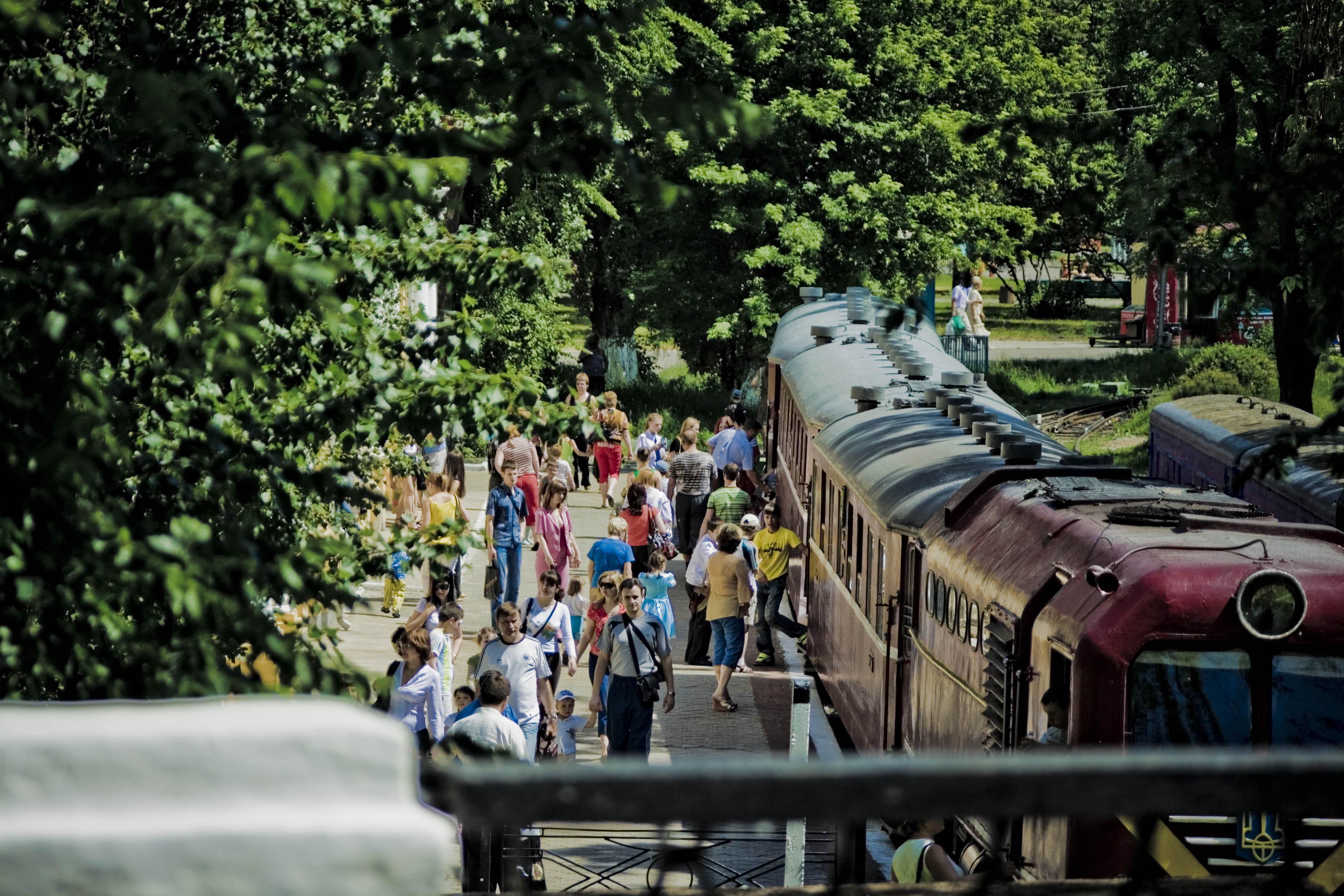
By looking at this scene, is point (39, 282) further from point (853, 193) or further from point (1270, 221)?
point (853, 193)

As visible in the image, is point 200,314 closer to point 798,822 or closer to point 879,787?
point 879,787

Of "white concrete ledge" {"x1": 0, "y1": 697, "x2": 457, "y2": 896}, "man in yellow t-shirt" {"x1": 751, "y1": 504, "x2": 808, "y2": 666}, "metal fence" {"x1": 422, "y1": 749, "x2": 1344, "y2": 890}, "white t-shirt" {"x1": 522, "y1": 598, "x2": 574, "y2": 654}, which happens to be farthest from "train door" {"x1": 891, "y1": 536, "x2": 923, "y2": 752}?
"white concrete ledge" {"x1": 0, "y1": 697, "x2": 457, "y2": 896}

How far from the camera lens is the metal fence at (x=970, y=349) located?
37.5 meters

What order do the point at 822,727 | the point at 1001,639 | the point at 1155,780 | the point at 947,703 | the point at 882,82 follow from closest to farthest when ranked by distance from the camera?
1. the point at 1155,780
2. the point at 1001,639
3. the point at 947,703
4. the point at 822,727
5. the point at 882,82

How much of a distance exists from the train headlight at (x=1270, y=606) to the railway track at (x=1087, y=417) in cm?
2334

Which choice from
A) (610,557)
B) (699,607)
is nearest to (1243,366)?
(699,607)

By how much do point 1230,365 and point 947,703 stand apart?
2184 centimetres

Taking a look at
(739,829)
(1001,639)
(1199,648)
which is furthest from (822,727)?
(1199,648)

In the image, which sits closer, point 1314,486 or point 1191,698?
point 1191,698

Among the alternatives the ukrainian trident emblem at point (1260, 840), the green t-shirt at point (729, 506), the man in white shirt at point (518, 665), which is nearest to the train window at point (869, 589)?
the man in white shirt at point (518, 665)

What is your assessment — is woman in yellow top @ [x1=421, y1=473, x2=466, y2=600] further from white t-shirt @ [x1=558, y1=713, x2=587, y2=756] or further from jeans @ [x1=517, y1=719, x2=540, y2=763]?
jeans @ [x1=517, y1=719, x2=540, y2=763]

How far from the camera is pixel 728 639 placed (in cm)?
1468

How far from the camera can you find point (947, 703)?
998 centimetres

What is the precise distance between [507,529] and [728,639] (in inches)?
98.6
